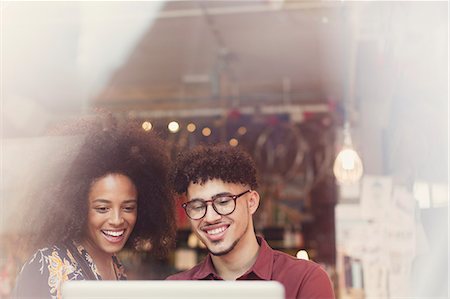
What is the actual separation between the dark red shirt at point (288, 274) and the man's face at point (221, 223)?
0.25 feet

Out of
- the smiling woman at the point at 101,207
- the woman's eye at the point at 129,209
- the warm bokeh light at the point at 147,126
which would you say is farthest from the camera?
the warm bokeh light at the point at 147,126

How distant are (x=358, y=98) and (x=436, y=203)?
231cm

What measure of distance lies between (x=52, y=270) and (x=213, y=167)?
58 cm

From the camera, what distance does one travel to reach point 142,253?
237cm

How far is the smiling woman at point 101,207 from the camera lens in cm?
198

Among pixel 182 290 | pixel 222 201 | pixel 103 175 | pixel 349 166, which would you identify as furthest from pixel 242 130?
pixel 182 290

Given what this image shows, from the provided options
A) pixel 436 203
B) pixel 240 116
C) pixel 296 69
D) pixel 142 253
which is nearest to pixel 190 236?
pixel 240 116

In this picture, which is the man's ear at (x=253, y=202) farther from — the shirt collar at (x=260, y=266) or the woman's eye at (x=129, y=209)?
the woman's eye at (x=129, y=209)

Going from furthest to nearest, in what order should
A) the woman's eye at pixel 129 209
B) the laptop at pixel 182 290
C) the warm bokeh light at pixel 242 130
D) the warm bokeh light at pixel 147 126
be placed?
the warm bokeh light at pixel 242 130 → the warm bokeh light at pixel 147 126 → the woman's eye at pixel 129 209 → the laptop at pixel 182 290

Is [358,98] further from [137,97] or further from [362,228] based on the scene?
[137,97]

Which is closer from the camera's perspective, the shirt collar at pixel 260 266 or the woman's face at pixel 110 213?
the shirt collar at pixel 260 266

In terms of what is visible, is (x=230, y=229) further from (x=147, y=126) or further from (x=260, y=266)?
(x=147, y=126)

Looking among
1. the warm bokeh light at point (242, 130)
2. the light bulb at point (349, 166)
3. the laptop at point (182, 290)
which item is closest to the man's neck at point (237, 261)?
the laptop at point (182, 290)

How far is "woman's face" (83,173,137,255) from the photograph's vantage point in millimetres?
2037
